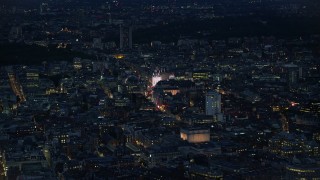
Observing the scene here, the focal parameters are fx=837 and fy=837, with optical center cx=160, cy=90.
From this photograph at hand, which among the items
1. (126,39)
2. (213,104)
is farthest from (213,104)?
(126,39)

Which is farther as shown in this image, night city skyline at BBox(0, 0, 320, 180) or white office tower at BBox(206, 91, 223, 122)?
white office tower at BBox(206, 91, 223, 122)

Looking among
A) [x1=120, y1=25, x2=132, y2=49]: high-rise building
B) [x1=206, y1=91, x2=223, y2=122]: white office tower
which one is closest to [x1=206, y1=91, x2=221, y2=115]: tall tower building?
[x1=206, y1=91, x2=223, y2=122]: white office tower

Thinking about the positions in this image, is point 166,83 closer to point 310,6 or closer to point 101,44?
point 101,44

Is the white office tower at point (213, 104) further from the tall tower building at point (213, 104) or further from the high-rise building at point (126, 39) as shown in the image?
the high-rise building at point (126, 39)

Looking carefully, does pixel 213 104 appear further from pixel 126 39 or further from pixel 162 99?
pixel 126 39

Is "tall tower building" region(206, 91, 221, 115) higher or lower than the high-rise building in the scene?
higher

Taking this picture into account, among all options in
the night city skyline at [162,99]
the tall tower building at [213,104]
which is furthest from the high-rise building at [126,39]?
the tall tower building at [213,104]

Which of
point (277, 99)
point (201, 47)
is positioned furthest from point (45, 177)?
point (201, 47)

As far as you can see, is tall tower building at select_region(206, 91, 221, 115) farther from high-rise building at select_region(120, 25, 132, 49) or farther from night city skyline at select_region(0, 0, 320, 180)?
high-rise building at select_region(120, 25, 132, 49)
